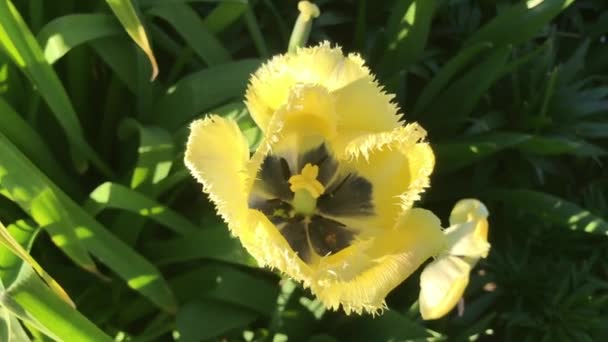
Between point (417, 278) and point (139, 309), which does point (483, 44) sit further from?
point (139, 309)

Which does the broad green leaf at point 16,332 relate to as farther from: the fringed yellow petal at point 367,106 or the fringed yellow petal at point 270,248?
the fringed yellow petal at point 367,106

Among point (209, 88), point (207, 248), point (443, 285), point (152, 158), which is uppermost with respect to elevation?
point (209, 88)

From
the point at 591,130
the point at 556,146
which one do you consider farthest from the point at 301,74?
the point at 591,130

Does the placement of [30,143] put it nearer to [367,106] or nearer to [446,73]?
[367,106]

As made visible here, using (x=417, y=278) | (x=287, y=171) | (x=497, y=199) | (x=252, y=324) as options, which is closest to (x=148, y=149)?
(x=287, y=171)

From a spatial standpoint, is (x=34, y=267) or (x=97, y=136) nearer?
(x=34, y=267)

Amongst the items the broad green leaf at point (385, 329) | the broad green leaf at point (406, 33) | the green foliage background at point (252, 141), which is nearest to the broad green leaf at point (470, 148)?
the green foliage background at point (252, 141)
